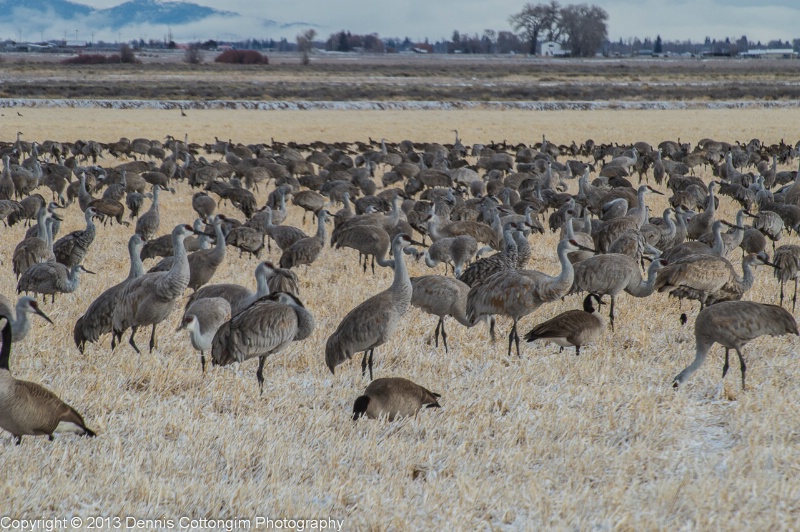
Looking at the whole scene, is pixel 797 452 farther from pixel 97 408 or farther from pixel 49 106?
pixel 49 106

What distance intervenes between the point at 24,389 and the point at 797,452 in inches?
194

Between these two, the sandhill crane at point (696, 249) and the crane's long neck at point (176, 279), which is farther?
the sandhill crane at point (696, 249)

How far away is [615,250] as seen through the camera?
10.2 m

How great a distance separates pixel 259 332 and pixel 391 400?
1.31 metres

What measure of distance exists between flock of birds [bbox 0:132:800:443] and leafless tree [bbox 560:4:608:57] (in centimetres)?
12242

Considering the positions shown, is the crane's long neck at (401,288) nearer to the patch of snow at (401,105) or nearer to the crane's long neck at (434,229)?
the crane's long neck at (434,229)

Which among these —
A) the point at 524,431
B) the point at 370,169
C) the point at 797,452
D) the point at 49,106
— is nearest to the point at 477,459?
the point at 524,431

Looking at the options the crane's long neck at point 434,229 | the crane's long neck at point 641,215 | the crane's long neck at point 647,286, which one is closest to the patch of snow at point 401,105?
the crane's long neck at point 641,215

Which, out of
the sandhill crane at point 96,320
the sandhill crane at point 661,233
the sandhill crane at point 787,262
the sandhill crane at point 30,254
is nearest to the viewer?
the sandhill crane at point 96,320

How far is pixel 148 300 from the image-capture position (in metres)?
7.32

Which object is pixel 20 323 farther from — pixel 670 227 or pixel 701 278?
pixel 670 227

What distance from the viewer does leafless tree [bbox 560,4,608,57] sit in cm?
13700

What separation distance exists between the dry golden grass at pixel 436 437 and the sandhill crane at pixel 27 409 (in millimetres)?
157

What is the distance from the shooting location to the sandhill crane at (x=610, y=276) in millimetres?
8453
